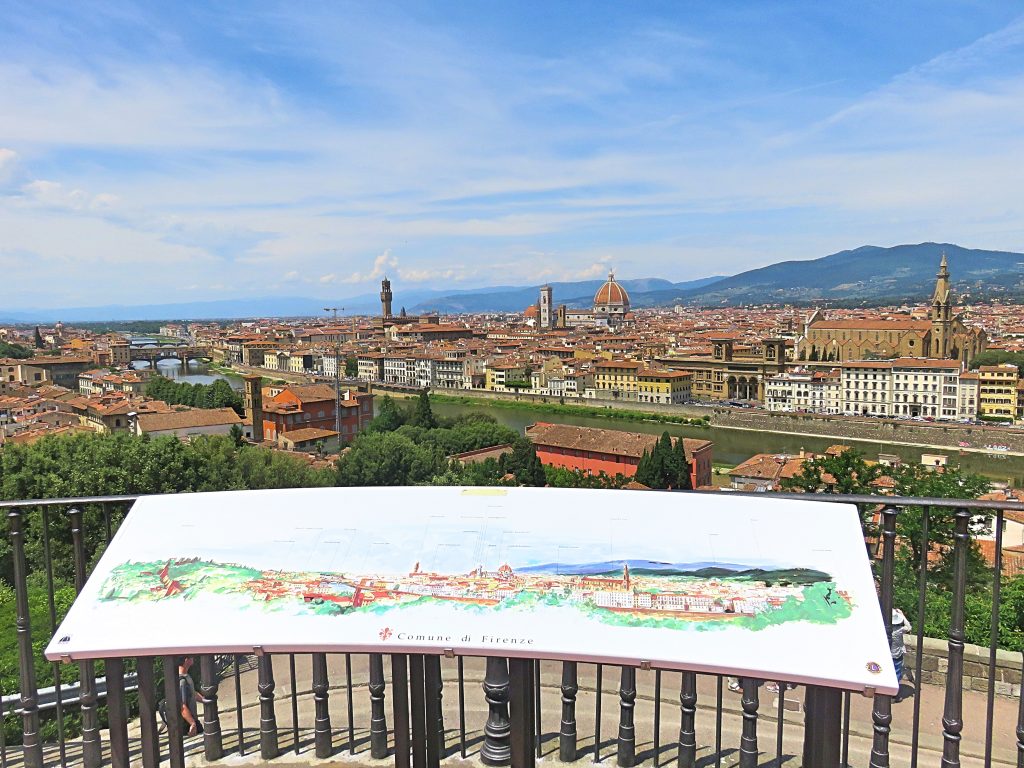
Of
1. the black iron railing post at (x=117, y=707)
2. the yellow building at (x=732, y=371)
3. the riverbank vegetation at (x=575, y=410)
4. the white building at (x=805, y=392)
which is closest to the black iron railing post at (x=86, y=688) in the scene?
the black iron railing post at (x=117, y=707)

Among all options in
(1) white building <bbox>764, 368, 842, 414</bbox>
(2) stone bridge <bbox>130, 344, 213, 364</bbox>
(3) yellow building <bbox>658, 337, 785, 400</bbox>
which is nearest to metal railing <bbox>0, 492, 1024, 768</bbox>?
(1) white building <bbox>764, 368, 842, 414</bbox>

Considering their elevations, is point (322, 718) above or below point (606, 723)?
above

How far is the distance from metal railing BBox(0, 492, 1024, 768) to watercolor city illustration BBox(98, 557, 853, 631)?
194 millimetres

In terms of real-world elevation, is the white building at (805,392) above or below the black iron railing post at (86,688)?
below

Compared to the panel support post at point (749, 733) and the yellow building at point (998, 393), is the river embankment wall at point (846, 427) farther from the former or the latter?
the panel support post at point (749, 733)

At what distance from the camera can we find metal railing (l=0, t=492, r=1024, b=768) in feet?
5.71

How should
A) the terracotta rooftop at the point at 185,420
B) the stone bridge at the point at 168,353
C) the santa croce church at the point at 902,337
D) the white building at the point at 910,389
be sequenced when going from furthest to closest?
the stone bridge at the point at 168,353 < the santa croce church at the point at 902,337 < the white building at the point at 910,389 < the terracotta rooftop at the point at 185,420

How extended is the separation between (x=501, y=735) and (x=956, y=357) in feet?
138

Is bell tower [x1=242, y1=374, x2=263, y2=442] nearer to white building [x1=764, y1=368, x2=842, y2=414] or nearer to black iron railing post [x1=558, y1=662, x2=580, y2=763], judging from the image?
black iron railing post [x1=558, y1=662, x2=580, y2=763]

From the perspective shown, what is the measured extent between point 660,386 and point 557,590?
3386cm

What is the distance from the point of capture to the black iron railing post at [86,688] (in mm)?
2014

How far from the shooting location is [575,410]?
3406 centimetres

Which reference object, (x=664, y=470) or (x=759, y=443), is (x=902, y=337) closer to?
(x=759, y=443)

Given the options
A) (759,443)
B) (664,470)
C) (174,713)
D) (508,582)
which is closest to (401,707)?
(508,582)
